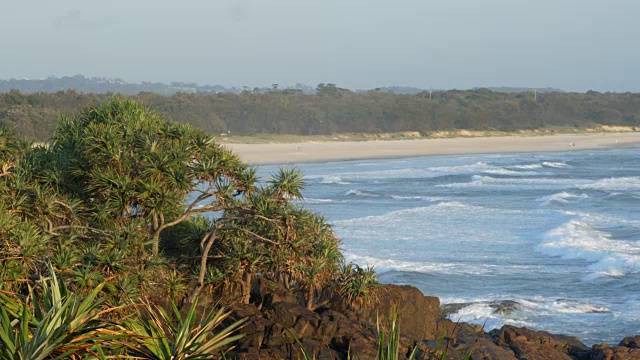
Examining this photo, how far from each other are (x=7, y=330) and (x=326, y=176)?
45.3 meters

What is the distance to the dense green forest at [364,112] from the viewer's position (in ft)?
288

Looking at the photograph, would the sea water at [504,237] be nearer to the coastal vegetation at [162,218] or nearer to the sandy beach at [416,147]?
the coastal vegetation at [162,218]

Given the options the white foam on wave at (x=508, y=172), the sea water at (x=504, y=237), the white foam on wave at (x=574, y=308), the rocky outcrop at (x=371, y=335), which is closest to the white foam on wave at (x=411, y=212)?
the sea water at (x=504, y=237)

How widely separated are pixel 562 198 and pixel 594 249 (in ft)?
45.9

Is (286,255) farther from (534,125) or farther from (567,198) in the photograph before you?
(534,125)

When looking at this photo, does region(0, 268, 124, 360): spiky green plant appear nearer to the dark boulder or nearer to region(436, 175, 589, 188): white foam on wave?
the dark boulder

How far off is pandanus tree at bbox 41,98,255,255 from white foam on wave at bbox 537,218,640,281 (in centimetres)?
1257

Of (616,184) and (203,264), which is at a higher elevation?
(203,264)

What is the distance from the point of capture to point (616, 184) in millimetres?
46219

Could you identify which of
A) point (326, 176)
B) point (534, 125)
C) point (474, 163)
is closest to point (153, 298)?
point (326, 176)

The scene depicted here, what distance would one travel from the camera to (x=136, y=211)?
1422 centimetres

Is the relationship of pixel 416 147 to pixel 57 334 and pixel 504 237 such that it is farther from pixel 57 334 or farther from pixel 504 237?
pixel 57 334

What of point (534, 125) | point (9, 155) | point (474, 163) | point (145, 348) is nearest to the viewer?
point (145, 348)

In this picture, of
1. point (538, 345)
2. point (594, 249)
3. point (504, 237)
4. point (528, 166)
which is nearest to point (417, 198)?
point (504, 237)
